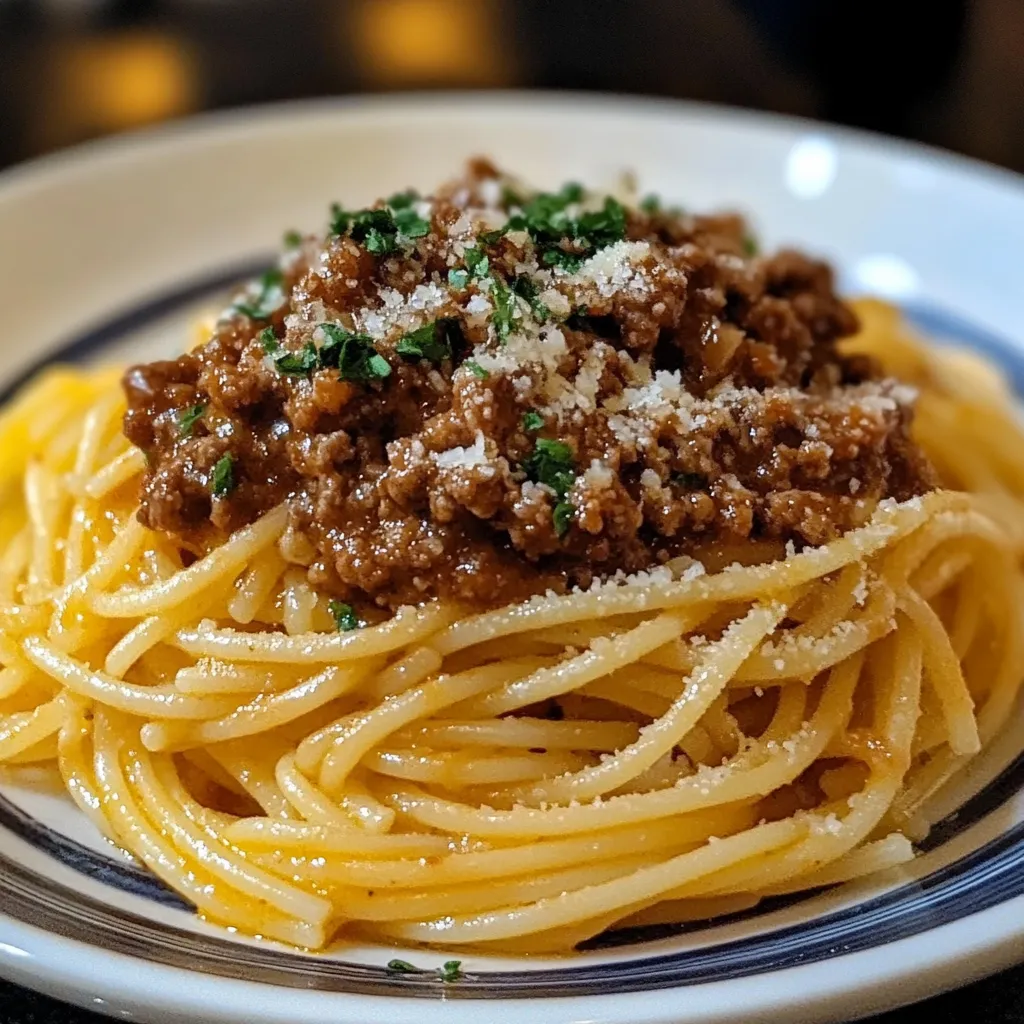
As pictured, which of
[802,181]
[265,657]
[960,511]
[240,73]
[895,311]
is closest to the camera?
[265,657]

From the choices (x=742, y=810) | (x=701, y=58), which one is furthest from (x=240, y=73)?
(x=742, y=810)

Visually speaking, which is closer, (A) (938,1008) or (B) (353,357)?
(A) (938,1008)

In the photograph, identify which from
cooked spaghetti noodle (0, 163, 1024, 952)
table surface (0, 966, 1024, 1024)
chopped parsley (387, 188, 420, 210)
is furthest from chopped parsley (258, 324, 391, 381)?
table surface (0, 966, 1024, 1024)

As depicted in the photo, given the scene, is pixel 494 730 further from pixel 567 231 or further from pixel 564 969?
pixel 567 231

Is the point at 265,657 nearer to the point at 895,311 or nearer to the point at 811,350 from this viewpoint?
the point at 811,350

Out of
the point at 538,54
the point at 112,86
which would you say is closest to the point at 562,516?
the point at 538,54

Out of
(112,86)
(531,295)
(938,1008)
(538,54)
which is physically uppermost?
(538,54)

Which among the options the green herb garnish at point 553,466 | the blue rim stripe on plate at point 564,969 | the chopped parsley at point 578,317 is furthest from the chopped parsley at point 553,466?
the blue rim stripe on plate at point 564,969
